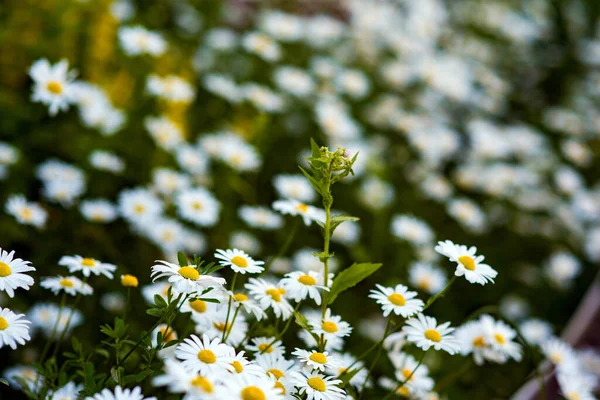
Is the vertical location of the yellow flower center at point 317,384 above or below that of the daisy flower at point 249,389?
above

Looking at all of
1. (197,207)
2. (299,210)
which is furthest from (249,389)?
(197,207)

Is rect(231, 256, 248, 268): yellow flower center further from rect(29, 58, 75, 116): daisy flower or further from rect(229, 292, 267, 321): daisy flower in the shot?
rect(29, 58, 75, 116): daisy flower

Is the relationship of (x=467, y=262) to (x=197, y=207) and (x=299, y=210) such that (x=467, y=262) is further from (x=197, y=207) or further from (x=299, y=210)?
(x=197, y=207)

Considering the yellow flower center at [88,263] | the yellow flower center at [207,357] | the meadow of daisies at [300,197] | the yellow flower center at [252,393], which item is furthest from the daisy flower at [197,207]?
the yellow flower center at [252,393]

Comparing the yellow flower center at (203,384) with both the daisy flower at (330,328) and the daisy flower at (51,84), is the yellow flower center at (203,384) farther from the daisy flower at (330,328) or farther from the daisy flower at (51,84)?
the daisy flower at (51,84)

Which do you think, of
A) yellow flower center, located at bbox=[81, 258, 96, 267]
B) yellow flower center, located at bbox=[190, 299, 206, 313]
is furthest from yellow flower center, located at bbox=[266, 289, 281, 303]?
yellow flower center, located at bbox=[81, 258, 96, 267]

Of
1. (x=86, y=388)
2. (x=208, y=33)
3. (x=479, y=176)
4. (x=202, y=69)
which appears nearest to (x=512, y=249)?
(x=479, y=176)

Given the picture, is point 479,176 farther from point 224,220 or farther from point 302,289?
point 302,289
